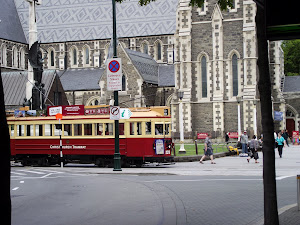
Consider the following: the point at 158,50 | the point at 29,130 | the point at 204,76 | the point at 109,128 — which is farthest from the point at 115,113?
the point at 158,50

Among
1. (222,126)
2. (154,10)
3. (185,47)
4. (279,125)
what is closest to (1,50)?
(154,10)

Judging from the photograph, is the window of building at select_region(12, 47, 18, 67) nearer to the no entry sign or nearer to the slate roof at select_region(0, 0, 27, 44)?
the slate roof at select_region(0, 0, 27, 44)

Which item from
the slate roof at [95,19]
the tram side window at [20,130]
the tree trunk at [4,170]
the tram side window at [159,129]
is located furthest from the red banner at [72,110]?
the slate roof at [95,19]

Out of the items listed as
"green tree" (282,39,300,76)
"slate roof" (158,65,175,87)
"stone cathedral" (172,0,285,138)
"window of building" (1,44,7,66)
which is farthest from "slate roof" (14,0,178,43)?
"green tree" (282,39,300,76)

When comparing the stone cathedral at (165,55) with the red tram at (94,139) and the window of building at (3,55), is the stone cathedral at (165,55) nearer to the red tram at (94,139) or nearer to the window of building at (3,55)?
the window of building at (3,55)

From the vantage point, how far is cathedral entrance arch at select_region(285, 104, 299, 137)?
172 ft

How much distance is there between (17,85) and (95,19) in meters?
17.2

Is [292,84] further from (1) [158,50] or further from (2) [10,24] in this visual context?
(2) [10,24]

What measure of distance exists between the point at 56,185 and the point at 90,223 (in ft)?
24.0

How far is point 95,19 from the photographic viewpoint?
6806 cm

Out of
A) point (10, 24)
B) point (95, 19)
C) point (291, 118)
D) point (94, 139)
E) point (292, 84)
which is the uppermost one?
point (95, 19)

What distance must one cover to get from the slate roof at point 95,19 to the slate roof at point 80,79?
14.6ft

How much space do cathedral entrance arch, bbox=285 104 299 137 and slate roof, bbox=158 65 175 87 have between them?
468 inches

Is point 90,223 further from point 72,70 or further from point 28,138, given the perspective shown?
point 72,70
